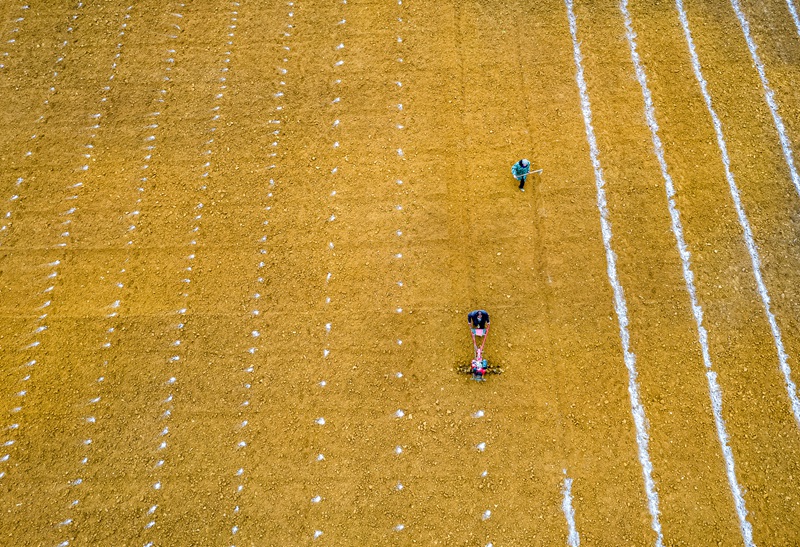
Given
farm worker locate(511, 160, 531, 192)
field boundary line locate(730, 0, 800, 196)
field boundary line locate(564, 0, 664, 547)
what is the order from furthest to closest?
field boundary line locate(730, 0, 800, 196)
farm worker locate(511, 160, 531, 192)
field boundary line locate(564, 0, 664, 547)

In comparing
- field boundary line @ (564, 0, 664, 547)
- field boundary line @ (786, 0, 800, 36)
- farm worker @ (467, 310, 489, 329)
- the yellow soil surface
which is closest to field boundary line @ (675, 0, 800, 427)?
the yellow soil surface

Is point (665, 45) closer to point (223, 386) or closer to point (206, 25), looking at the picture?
point (206, 25)

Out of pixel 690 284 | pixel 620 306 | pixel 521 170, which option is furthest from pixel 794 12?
pixel 620 306

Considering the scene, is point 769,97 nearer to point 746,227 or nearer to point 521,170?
point 746,227

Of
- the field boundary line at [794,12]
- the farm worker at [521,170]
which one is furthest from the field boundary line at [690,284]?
the field boundary line at [794,12]

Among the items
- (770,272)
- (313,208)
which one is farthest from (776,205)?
(313,208)

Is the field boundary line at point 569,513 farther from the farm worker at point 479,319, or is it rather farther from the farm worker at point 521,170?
the farm worker at point 521,170

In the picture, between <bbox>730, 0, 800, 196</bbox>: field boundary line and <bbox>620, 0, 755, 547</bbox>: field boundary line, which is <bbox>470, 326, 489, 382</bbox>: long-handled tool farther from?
<bbox>730, 0, 800, 196</bbox>: field boundary line
